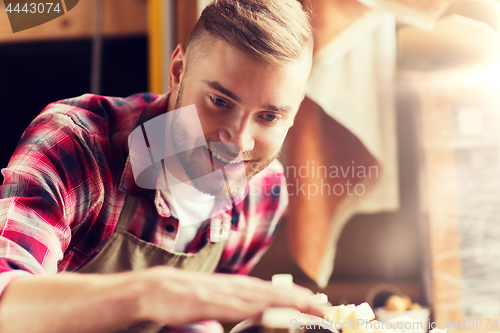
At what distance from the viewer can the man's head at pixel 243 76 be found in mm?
471

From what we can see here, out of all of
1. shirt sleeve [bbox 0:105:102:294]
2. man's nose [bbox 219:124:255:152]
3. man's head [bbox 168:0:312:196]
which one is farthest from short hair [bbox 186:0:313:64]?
shirt sleeve [bbox 0:105:102:294]

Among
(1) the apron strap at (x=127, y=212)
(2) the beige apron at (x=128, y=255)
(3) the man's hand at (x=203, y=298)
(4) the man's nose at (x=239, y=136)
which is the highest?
(4) the man's nose at (x=239, y=136)

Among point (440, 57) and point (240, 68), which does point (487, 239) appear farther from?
point (240, 68)

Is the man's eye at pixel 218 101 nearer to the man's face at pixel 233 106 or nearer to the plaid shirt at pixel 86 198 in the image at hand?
the man's face at pixel 233 106

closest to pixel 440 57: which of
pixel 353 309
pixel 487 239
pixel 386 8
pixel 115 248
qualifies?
pixel 386 8

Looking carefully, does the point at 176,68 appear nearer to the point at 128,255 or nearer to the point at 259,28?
the point at 259,28

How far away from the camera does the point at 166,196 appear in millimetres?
563

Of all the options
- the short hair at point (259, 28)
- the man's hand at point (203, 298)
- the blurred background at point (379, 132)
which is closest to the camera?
the man's hand at point (203, 298)

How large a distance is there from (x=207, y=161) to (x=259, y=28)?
0.21 metres

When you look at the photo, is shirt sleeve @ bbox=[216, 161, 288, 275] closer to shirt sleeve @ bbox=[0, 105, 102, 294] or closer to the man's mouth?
the man's mouth

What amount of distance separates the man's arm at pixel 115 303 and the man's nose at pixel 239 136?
210 mm

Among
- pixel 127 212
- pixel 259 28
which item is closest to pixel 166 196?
pixel 127 212

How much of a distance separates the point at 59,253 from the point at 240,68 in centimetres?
34

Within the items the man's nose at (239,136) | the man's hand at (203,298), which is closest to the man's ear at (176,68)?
the man's nose at (239,136)
